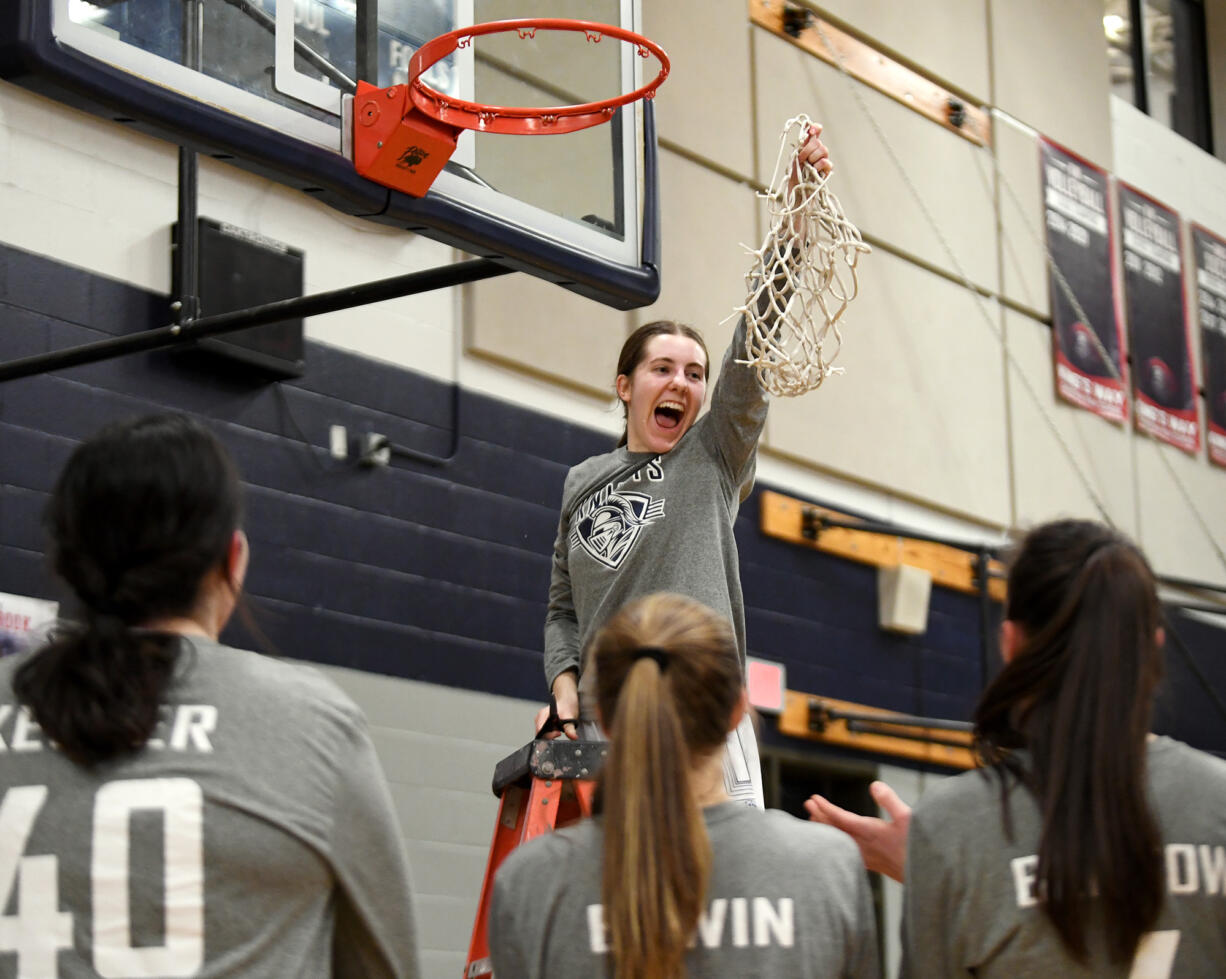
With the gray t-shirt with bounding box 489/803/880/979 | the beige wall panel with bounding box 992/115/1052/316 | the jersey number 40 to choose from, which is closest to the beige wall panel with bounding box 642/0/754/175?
the beige wall panel with bounding box 992/115/1052/316

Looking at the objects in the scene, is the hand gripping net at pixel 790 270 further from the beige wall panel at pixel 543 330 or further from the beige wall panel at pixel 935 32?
the beige wall panel at pixel 935 32

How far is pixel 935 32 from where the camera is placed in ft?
25.8

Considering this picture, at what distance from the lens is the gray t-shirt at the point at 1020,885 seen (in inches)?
73.8

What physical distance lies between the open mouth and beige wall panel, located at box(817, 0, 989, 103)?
414 cm

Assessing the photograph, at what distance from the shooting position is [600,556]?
135 inches

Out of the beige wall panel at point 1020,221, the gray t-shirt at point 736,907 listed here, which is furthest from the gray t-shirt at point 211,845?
the beige wall panel at point 1020,221

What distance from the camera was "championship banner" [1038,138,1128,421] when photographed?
8180 mm

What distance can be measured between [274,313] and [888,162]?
14.1 feet

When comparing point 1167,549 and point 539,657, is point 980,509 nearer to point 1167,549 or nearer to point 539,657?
point 1167,549

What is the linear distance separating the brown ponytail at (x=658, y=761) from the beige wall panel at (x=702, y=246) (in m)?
4.24

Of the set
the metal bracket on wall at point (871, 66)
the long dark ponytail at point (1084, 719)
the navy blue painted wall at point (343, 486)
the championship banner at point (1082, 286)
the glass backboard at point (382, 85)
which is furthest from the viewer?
the championship banner at point (1082, 286)

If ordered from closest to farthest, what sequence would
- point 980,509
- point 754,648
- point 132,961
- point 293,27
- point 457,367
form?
1. point 132,961
2. point 293,27
3. point 457,367
4. point 754,648
5. point 980,509

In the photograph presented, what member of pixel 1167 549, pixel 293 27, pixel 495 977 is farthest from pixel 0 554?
pixel 1167 549

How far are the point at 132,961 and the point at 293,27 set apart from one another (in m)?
2.19
